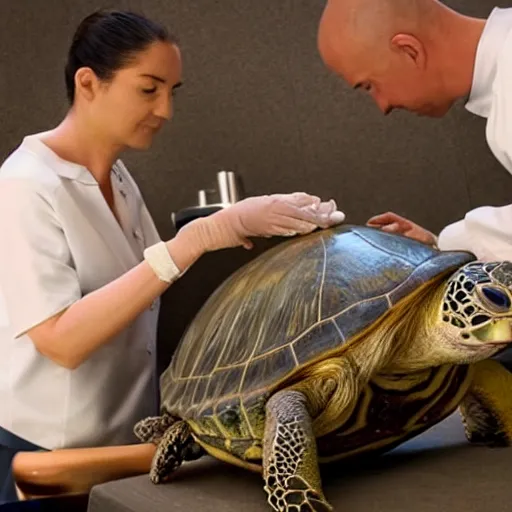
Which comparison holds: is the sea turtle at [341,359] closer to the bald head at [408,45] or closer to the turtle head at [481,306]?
the turtle head at [481,306]

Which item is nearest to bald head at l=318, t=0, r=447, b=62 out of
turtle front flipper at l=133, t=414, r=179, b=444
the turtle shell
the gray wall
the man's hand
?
the man's hand

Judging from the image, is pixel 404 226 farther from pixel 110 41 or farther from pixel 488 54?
pixel 110 41

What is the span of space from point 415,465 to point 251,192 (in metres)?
1.47

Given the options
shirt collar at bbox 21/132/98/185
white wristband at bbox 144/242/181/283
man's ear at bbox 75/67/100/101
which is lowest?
white wristband at bbox 144/242/181/283

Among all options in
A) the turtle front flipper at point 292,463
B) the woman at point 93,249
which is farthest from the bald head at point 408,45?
the turtle front flipper at point 292,463

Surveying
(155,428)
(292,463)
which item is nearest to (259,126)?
(155,428)

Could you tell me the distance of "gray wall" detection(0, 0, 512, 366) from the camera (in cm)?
219

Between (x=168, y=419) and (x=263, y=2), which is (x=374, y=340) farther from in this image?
(x=263, y=2)

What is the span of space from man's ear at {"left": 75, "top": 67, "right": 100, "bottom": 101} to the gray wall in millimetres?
800

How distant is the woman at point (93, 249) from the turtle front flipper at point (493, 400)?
10.6 inches

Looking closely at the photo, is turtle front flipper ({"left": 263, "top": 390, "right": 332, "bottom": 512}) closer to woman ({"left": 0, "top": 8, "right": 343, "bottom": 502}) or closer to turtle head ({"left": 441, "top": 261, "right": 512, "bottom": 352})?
turtle head ({"left": 441, "top": 261, "right": 512, "bottom": 352})

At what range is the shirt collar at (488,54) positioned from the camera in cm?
117

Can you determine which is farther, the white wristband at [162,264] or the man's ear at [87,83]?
the man's ear at [87,83]

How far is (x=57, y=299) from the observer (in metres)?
1.19
